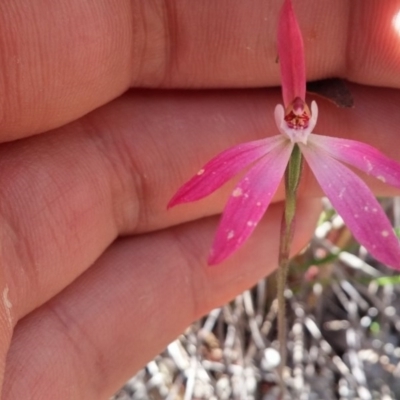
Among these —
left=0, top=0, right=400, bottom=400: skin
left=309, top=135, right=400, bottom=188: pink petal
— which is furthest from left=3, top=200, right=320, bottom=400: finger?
left=309, top=135, right=400, bottom=188: pink petal

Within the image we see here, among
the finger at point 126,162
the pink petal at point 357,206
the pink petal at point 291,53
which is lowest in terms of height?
the finger at point 126,162

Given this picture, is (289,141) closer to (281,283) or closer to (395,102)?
(281,283)

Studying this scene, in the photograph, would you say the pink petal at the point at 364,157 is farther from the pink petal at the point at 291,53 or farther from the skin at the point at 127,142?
the skin at the point at 127,142

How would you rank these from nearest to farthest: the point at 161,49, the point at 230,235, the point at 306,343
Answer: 1. the point at 230,235
2. the point at 161,49
3. the point at 306,343

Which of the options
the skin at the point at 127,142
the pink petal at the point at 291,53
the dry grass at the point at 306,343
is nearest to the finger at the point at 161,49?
the skin at the point at 127,142

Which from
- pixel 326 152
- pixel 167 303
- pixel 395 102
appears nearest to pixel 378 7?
pixel 395 102

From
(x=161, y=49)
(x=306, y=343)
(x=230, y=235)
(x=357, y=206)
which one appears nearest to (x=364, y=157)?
(x=357, y=206)

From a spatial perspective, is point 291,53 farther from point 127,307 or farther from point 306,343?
point 306,343
